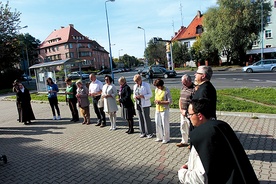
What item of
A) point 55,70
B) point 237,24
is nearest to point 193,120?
point 55,70

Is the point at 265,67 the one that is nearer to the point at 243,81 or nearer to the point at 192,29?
the point at 243,81

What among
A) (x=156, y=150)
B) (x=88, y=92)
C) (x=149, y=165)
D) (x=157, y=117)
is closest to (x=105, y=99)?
(x=88, y=92)

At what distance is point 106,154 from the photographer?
575 cm

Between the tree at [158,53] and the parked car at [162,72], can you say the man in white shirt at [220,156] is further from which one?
the tree at [158,53]

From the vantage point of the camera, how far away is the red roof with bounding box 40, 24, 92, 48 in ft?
259

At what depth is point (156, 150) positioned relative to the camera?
563 cm

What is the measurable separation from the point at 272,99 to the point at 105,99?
7.18m

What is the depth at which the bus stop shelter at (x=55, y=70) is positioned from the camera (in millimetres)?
18711

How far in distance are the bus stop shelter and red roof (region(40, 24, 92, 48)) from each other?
2348 inches

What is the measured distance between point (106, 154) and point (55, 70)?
15909mm

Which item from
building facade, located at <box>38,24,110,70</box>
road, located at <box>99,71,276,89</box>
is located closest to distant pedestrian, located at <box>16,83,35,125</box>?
road, located at <box>99,71,276,89</box>

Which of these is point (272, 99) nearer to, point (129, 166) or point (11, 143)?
point (129, 166)

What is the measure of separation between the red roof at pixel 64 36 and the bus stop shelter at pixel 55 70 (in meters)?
59.6

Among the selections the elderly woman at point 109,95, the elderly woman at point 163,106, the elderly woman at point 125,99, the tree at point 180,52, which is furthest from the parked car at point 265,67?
the elderly woman at point 163,106
